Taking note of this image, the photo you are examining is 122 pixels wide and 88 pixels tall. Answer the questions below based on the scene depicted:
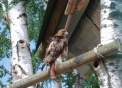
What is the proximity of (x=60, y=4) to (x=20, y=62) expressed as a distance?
0.58 m

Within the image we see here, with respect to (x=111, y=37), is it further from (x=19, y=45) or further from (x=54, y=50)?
(x=19, y=45)

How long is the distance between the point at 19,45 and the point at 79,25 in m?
0.55

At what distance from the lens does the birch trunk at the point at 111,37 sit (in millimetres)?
1537

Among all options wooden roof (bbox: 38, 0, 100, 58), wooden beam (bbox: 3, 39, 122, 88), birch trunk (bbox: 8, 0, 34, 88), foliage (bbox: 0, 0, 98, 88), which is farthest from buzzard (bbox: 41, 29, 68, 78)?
foliage (bbox: 0, 0, 98, 88)

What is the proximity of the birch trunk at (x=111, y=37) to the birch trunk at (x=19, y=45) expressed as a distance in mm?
1090

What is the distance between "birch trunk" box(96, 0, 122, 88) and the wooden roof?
585 millimetres

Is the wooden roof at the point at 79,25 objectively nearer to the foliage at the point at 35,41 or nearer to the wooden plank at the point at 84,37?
the wooden plank at the point at 84,37

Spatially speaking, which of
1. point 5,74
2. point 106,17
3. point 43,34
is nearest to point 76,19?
point 43,34

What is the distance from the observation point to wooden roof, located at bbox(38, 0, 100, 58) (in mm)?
2391

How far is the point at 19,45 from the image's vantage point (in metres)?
2.72

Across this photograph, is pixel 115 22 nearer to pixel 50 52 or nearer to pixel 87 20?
pixel 50 52

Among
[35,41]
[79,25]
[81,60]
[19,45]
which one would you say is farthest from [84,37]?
[35,41]

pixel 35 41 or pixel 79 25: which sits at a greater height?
pixel 35 41

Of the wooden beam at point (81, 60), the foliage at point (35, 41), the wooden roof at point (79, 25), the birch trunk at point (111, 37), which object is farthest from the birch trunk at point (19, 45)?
the foliage at point (35, 41)
